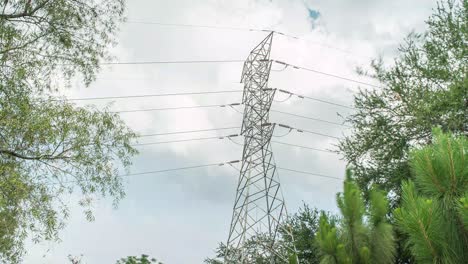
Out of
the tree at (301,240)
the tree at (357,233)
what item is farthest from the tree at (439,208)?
the tree at (301,240)

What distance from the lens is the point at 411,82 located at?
2186 centimetres

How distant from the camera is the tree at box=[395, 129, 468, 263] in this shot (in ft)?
35.7

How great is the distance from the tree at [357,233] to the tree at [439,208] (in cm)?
152

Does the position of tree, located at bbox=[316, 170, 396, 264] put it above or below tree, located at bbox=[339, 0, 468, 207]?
below

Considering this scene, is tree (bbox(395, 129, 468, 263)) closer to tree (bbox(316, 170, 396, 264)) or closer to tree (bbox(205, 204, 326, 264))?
tree (bbox(316, 170, 396, 264))

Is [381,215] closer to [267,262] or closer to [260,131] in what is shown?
[260,131]

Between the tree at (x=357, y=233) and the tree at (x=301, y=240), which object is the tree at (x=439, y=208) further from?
the tree at (x=301, y=240)

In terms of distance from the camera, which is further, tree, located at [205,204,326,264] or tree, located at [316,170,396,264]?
tree, located at [205,204,326,264]

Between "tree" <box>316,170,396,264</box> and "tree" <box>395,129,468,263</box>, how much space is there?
1518 millimetres

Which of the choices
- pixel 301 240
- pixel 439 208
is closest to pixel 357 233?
pixel 439 208

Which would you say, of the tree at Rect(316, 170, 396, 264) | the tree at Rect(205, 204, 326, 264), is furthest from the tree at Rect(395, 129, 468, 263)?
the tree at Rect(205, 204, 326, 264)

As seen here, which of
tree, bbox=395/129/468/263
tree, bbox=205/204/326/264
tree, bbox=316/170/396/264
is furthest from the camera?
tree, bbox=205/204/326/264

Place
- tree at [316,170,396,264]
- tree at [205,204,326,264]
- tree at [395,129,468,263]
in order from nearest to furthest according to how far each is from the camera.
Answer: tree at [395,129,468,263] < tree at [316,170,396,264] < tree at [205,204,326,264]

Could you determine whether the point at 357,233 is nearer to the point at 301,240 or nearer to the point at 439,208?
the point at 439,208
